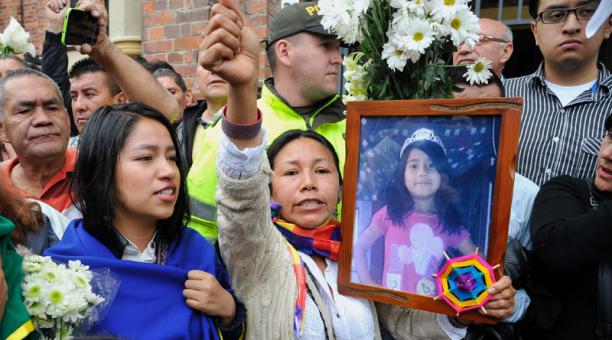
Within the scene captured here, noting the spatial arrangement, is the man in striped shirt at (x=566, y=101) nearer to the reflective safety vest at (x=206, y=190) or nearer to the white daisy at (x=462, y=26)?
the white daisy at (x=462, y=26)

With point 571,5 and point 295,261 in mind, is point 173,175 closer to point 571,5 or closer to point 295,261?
point 295,261

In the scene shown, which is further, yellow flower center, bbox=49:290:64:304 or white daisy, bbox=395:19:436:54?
white daisy, bbox=395:19:436:54

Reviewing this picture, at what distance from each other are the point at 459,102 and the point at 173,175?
85 centimetres

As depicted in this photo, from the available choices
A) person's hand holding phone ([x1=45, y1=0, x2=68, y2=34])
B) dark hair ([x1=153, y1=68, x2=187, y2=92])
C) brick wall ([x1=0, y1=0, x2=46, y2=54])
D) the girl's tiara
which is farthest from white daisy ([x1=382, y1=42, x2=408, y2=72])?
brick wall ([x1=0, y1=0, x2=46, y2=54])

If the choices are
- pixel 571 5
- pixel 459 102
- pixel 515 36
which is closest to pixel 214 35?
pixel 459 102

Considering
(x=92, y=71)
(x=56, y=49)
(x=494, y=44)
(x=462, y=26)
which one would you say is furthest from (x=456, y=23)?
(x=56, y=49)

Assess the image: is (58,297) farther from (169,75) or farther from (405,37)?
(169,75)

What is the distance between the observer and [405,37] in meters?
1.53

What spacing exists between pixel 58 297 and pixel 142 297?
0.24m

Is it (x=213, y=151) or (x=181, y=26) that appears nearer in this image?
(x=213, y=151)

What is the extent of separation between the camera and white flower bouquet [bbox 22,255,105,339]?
1211 mm

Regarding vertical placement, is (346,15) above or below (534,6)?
below

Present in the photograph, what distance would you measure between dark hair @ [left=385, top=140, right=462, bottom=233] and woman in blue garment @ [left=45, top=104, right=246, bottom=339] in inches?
21.7

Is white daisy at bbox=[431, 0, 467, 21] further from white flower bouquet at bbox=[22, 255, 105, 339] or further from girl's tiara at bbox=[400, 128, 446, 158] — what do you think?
white flower bouquet at bbox=[22, 255, 105, 339]
